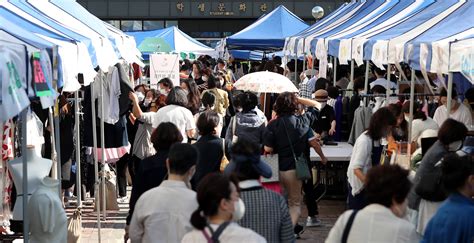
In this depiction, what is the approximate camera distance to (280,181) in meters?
10.3

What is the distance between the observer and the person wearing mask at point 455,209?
584cm

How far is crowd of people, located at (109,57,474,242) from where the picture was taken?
210 inches

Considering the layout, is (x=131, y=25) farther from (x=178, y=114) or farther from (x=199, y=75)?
(x=178, y=114)

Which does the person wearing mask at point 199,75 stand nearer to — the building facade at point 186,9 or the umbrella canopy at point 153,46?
the umbrella canopy at point 153,46

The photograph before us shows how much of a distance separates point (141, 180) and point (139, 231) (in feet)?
3.39

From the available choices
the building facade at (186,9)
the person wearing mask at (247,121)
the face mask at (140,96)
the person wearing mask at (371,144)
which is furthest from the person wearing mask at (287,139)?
the building facade at (186,9)

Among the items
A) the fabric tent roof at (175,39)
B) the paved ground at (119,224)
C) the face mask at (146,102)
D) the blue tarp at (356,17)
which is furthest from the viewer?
the fabric tent roof at (175,39)

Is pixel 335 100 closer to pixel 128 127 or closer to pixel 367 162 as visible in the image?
pixel 128 127

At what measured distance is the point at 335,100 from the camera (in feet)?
51.1

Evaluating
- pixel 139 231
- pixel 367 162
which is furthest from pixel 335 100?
pixel 139 231

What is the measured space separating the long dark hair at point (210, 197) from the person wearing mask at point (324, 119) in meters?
9.26

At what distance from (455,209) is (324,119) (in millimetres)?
8705

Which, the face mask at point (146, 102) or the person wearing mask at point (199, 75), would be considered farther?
the person wearing mask at point (199, 75)

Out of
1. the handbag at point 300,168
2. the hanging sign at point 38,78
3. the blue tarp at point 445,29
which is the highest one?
the blue tarp at point 445,29
